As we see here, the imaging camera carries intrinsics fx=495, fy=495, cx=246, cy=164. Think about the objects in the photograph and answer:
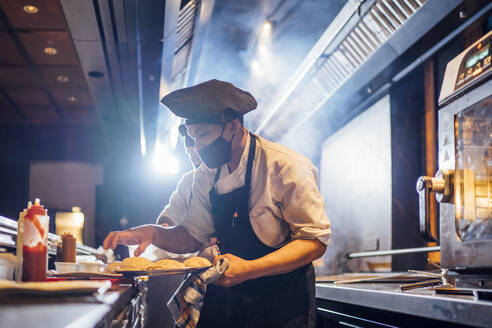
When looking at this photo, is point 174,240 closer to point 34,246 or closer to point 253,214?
point 253,214

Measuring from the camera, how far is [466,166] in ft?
5.00

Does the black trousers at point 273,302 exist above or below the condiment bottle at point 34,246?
below

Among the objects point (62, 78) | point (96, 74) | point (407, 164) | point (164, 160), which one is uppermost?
point (62, 78)

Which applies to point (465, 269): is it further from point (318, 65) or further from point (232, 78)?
point (232, 78)

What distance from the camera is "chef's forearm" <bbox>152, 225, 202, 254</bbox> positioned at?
1.93 metres

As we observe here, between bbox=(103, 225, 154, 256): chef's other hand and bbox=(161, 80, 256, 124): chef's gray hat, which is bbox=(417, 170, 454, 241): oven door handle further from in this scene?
bbox=(103, 225, 154, 256): chef's other hand

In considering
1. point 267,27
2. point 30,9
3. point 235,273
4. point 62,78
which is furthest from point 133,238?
point 62,78

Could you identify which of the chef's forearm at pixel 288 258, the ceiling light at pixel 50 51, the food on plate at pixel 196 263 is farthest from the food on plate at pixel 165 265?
the ceiling light at pixel 50 51

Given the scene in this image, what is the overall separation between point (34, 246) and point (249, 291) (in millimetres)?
727

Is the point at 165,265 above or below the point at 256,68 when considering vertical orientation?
below

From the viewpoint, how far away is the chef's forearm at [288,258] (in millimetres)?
1571

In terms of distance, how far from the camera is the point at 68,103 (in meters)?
7.10

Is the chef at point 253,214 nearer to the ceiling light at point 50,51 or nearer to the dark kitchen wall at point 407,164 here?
the dark kitchen wall at point 407,164

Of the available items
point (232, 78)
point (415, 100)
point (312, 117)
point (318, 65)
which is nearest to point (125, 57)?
point (232, 78)
